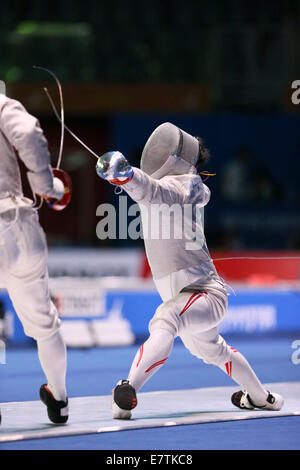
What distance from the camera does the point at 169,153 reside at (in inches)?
197

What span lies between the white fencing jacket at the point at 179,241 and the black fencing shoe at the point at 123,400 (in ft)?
2.07

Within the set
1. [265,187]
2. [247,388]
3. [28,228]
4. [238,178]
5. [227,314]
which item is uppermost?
[28,228]

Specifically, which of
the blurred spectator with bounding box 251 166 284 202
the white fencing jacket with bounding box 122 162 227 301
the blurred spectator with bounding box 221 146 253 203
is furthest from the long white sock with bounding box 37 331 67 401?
the blurred spectator with bounding box 251 166 284 202

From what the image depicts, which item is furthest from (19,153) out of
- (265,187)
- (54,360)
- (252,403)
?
(265,187)

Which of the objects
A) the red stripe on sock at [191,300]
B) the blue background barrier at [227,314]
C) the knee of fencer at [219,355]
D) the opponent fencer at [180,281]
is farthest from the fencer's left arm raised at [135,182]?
the blue background barrier at [227,314]

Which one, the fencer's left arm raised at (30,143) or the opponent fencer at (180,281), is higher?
the fencer's left arm raised at (30,143)

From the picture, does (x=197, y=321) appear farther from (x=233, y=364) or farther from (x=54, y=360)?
(x=54, y=360)

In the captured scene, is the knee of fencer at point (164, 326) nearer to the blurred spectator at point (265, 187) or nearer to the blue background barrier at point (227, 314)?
the blue background barrier at point (227, 314)

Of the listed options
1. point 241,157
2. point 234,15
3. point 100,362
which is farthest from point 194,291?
point 234,15

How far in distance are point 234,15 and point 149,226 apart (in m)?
11.3

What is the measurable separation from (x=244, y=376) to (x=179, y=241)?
0.86 metres

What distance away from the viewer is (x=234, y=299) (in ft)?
32.7

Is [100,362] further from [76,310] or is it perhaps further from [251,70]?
[251,70]

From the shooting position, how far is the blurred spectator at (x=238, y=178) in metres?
14.1
